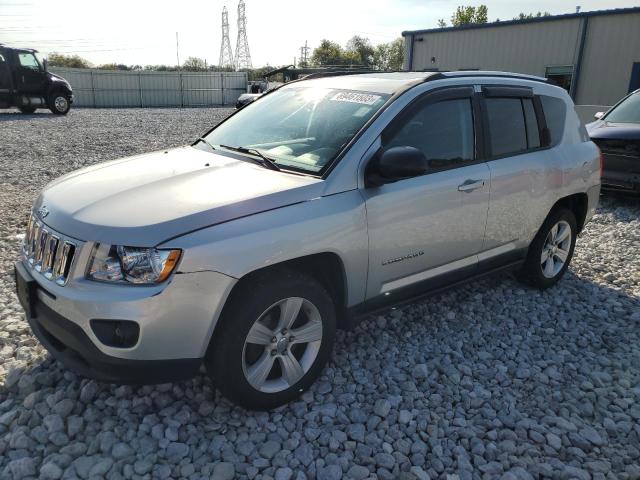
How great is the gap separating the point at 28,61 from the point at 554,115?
20.0 meters

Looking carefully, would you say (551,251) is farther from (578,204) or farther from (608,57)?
(608,57)

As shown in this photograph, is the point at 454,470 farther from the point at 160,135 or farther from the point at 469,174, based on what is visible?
the point at 160,135

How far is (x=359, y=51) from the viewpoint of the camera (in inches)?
3401

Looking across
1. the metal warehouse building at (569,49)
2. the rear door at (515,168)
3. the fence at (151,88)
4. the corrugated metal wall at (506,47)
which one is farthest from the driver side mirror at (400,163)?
the fence at (151,88)

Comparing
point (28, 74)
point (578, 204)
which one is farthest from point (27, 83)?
point (578, 204)

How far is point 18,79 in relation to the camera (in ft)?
61.8

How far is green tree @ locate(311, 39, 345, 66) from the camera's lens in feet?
260

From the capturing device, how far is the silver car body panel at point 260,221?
96.7 inches

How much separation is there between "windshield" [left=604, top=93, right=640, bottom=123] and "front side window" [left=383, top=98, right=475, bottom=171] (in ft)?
19.7

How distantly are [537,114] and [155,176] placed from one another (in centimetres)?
310

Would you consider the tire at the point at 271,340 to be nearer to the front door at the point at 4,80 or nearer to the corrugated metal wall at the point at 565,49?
the corrugated metal wall at the point at 565,49

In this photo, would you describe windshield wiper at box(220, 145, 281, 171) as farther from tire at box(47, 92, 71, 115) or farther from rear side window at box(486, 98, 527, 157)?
tire at box(47, 92, 71, 115)

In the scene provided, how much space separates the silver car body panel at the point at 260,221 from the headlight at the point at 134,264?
0.04 metres

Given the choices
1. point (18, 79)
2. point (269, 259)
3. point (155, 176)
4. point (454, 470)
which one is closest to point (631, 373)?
point (454, 470)
